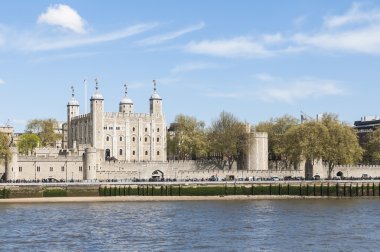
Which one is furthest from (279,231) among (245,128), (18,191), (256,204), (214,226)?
(245,128)

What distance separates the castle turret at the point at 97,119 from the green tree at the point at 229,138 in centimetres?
2193

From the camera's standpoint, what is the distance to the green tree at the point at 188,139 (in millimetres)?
157750

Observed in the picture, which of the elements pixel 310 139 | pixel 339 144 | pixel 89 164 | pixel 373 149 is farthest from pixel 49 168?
pixel 373 149

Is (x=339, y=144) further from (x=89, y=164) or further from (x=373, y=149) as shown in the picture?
(x=89, y=164)

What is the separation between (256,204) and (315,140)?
40741 mm

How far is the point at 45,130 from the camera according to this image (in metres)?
187

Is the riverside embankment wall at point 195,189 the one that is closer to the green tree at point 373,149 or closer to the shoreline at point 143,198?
the shoreline at point 143,198

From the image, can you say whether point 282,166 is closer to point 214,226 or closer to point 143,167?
point 143,167

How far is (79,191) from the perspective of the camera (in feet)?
382

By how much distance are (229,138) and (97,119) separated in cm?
2658

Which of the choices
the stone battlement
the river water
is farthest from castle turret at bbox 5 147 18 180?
the river water

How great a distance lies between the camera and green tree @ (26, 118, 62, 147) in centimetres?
18425

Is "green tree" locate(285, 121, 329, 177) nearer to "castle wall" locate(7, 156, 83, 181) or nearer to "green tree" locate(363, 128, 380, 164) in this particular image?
"green tree" locate(363, 128, 380, 164)

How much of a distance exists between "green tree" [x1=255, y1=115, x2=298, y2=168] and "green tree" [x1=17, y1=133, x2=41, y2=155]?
47.6 m
